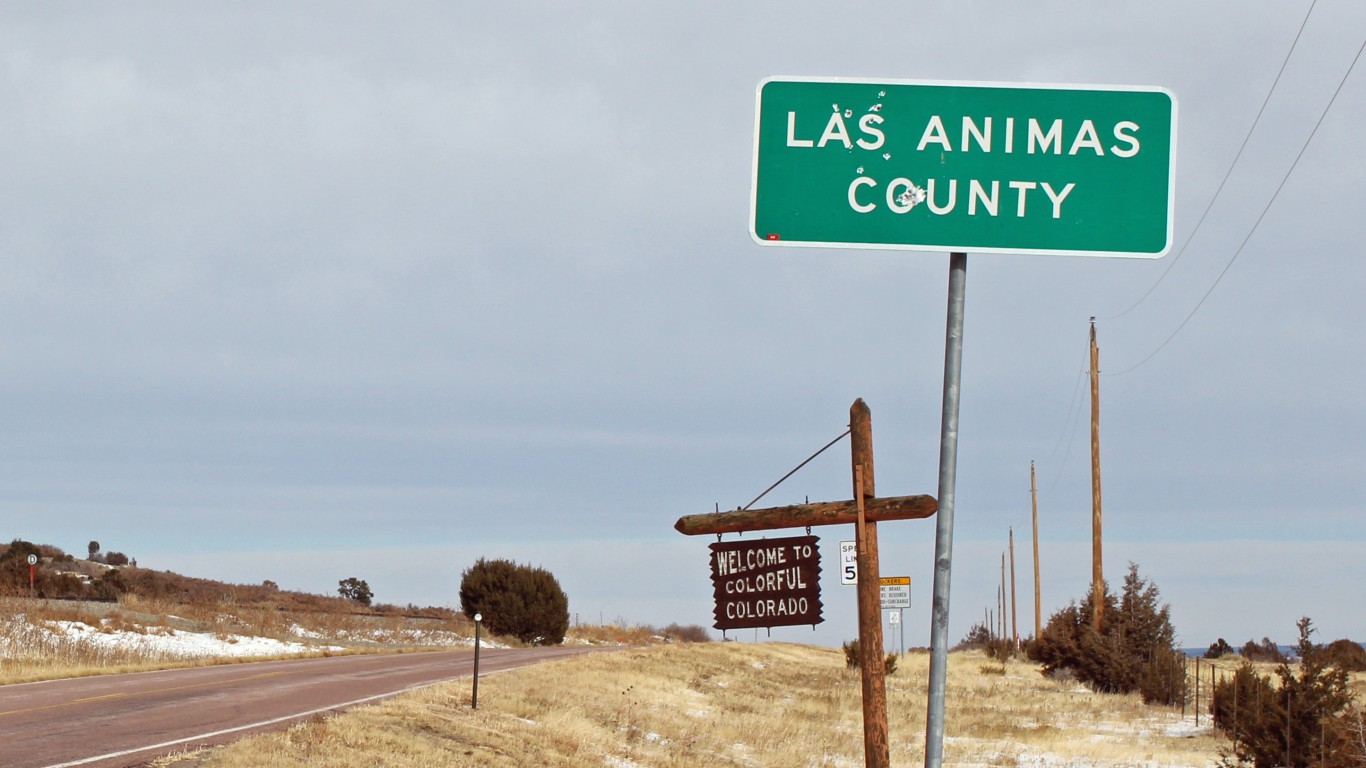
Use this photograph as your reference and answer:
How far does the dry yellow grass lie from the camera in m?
16.0

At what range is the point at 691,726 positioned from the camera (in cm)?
2431

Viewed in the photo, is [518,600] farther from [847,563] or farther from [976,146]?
[976,146]

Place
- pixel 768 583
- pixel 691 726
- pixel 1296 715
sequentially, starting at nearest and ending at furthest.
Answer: pixel 768 583 → pixel 1296 715 → pixel 691 726

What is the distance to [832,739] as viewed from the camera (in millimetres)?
25125

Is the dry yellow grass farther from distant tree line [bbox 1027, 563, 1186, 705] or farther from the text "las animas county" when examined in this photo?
the text "las animas county"

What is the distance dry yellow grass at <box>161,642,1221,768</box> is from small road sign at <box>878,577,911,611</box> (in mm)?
2771

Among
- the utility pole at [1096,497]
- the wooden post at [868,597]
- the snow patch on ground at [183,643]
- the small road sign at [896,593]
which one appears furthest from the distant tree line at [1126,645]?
the wooden post at [868,597]

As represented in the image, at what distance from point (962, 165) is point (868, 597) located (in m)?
3.83

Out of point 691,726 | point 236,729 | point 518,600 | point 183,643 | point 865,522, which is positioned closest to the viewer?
point 865,522

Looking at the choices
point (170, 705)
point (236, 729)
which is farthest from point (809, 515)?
point (170, 705)

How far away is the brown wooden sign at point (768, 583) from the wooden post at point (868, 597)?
0.34m

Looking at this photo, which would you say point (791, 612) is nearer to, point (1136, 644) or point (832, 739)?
point (832, 739)

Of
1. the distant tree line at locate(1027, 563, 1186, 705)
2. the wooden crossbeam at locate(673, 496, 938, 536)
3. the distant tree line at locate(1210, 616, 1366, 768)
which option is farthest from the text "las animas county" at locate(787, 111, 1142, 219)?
the distant tree line at locate(1027, 563, 1186, 705)

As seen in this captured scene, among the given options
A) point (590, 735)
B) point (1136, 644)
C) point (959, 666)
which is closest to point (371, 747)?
point (590, 735)
